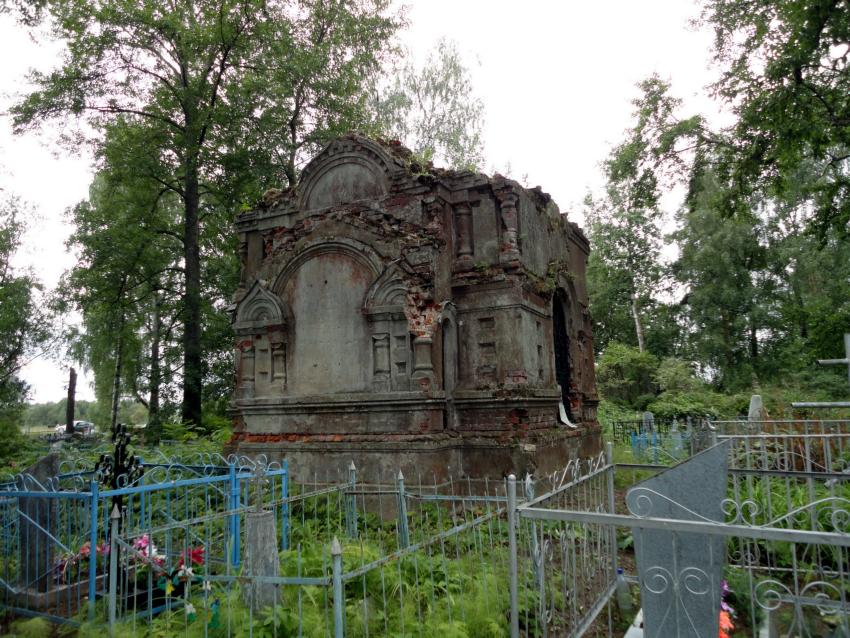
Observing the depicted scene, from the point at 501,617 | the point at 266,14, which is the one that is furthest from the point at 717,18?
the point at 501,617

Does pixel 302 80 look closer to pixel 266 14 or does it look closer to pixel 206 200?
pixel 266 14

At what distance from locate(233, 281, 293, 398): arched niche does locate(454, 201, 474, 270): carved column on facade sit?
332 centimetres

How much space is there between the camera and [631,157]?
15.9m

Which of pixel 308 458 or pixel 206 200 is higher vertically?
pixel 206 200

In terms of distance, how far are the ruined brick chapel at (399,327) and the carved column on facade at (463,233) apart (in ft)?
0.06

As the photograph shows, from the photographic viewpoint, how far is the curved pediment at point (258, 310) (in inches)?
411

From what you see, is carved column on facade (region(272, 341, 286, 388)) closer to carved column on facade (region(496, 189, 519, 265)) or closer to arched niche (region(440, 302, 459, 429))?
arched niche (region(440, 302, 459, 429))

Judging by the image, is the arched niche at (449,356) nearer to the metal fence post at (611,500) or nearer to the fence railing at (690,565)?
the fence railing at (690,565)

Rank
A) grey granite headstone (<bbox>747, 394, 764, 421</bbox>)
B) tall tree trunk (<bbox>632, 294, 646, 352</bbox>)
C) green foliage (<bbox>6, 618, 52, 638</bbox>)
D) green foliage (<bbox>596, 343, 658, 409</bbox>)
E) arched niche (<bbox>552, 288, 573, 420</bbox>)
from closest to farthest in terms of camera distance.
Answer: green foliage (<bbox>6, 618, 52, 638</bbox>), grey granite headstone (<bbox>747, 394, 764, 421</bbox>), arched niche (<bbox>552, 288, 573, 420</bbox>), green foliage (<bbox>596, 343, 658, 409</bbox>), tall tree trunk (<bbox>632, 294, 646, 352</bbox>)

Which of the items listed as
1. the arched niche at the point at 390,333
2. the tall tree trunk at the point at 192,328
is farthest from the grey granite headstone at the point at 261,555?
the tall tree trunk at the point at 192,328

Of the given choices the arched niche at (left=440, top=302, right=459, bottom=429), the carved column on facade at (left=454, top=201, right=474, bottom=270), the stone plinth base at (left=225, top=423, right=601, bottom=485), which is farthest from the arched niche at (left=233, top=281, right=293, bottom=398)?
the carved column on facade at (left=454, top=201, right=474, bottom=270)

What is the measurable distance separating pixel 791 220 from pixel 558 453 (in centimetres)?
2779

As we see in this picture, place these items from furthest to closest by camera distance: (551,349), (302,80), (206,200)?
(206,200) → (302,80) → (551,349)

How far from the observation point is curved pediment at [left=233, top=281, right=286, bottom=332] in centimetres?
1045
